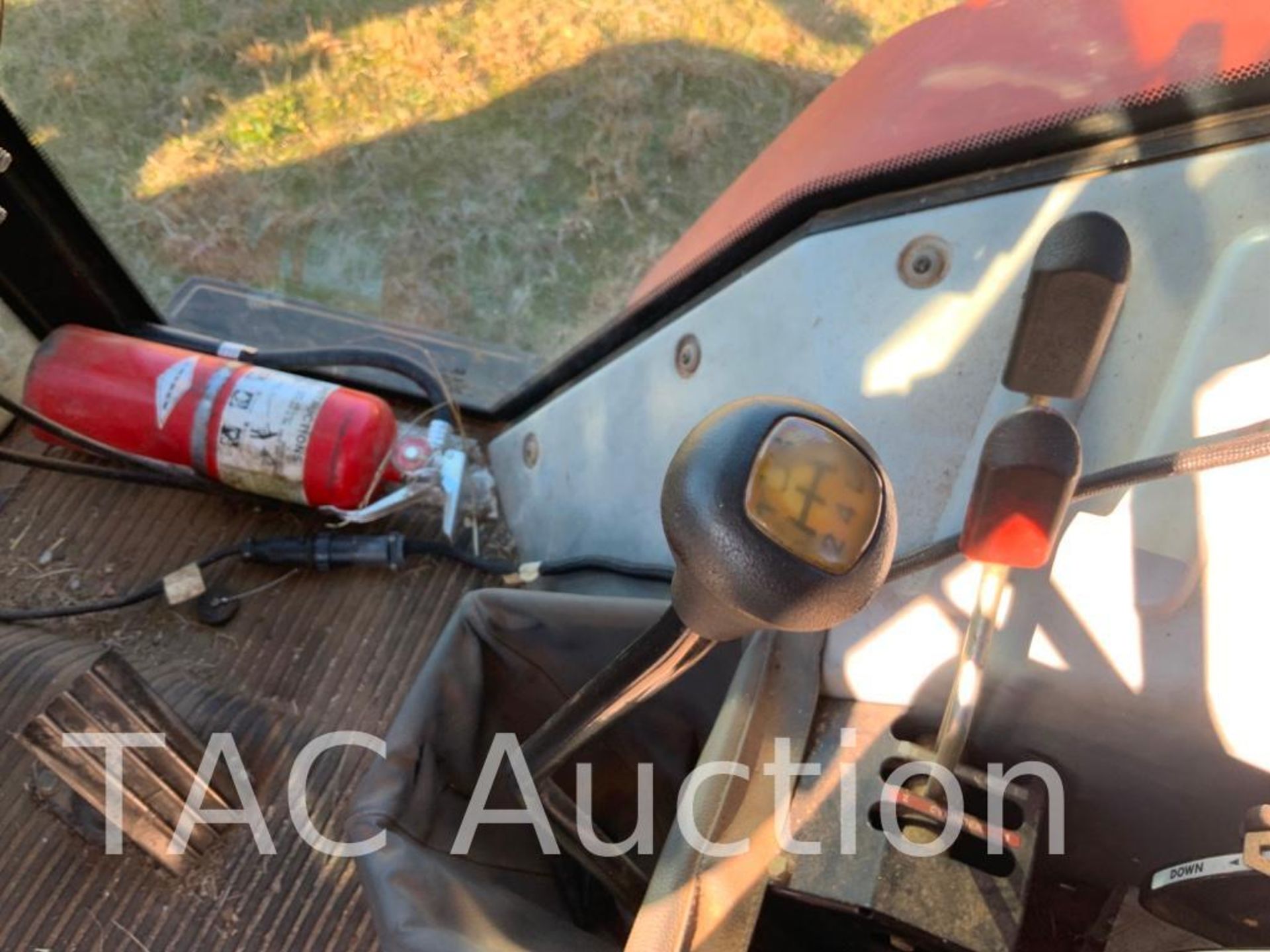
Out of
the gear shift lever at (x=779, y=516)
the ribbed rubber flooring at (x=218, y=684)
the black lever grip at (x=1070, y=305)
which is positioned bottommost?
the ribbed rubber flooring at (x=218, y=684)

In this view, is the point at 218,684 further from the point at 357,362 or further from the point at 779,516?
the point at 779,516

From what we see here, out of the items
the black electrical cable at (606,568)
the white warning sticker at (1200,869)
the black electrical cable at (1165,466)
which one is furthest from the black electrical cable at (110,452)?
the white warning sticker at (1200,869)

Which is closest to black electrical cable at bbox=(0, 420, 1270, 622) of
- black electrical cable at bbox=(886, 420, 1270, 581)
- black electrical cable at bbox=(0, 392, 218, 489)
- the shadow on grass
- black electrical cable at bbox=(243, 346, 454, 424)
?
black electrical cable at bbox=(886, 420, 1270, 581)

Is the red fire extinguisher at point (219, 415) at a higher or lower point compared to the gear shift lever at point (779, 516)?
lower

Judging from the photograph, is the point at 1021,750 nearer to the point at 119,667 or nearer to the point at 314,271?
the point at 119,667

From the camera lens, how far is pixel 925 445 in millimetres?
777

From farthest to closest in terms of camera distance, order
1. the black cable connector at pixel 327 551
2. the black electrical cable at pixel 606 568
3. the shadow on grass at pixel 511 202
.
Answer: the shadow on grass at pixel 511 202, the black cable connector at pixel 327 551, the black electrical cable at pixel 606 568

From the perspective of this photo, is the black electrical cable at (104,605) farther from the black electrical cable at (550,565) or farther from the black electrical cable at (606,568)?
the black electrical cable at (606,568)

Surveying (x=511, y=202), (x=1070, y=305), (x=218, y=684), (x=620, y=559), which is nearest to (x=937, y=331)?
(x=1070, y=305)

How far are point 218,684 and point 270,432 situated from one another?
12.0 inches

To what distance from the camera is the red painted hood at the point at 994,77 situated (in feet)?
2.39

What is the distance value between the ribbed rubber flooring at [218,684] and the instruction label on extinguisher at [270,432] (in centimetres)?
12

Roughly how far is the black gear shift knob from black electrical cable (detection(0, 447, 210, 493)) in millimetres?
973

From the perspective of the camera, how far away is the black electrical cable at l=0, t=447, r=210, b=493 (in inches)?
44.6
